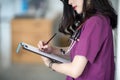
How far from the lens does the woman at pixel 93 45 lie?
1.14m

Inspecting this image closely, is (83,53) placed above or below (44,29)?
above

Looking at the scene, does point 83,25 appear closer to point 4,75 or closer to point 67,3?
point 67,3

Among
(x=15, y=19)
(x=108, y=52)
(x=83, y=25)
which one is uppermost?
(x=83, y=25)

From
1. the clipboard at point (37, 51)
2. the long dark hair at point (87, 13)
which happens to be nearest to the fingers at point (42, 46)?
the clipboard at point (37, 51)

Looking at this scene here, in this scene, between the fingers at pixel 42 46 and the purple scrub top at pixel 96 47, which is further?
the fingers at pixel 42 46

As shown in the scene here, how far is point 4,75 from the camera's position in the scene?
3.59 meters

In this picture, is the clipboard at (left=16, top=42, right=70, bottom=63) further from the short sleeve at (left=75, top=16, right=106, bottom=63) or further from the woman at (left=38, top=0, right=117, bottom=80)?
the short sleeve at (left=75, top=16, right=106, bottom=63)

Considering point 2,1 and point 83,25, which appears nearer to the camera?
point 83,25

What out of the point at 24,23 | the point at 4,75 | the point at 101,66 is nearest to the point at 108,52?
the point at 101,66

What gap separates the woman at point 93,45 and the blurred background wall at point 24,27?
105 inches

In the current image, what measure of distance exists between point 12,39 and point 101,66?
3019 mm

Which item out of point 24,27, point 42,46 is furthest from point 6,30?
point 42,46

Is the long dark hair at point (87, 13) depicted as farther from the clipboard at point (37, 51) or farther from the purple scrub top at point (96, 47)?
the clipboard at point (37, 51)

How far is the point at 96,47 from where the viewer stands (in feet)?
3.76
